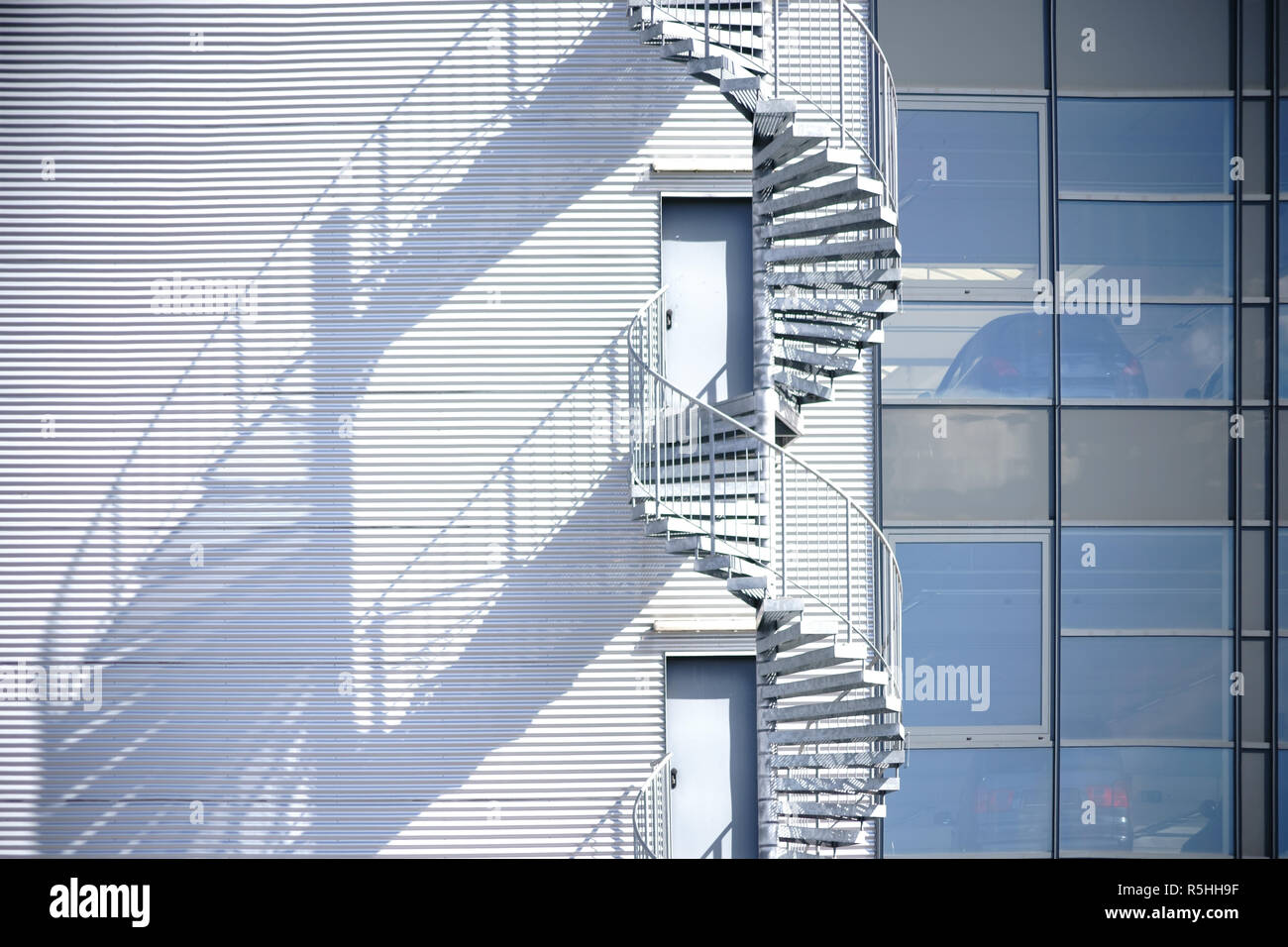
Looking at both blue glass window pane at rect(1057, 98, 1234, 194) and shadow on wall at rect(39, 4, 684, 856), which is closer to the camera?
shadow on wall at rect(39, 4, 684, 856)

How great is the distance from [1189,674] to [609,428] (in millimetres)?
4847

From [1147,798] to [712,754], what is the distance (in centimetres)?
334

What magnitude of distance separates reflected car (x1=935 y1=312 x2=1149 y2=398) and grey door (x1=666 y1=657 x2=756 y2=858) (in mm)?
2901

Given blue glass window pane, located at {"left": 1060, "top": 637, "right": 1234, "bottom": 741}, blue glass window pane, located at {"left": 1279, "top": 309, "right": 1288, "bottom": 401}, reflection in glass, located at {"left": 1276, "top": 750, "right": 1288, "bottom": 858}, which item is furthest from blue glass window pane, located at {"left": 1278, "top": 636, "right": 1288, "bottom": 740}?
blue glass window pane, located at {"left": 1279, "top": 309, "right": 1288, "bottom": 401}

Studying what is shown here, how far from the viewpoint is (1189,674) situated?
7.61 metres

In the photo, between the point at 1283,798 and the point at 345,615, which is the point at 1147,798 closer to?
the point at 1283,798

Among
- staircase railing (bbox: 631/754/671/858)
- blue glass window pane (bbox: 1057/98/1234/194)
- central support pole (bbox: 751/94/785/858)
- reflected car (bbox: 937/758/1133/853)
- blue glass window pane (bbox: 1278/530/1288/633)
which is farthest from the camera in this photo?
blue glass window pane (bbox: 1057/98/1234/194)

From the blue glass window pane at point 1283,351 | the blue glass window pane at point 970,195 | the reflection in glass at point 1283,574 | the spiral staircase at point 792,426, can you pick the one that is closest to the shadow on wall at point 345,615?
the spiral staircase at point 792,426

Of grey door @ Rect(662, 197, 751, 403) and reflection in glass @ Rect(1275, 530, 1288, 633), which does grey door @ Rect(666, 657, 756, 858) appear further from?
reflection in glass @ Rect(1275, 530, 1288, 633)

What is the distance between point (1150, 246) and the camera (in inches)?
307

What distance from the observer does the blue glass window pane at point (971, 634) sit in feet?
24.8

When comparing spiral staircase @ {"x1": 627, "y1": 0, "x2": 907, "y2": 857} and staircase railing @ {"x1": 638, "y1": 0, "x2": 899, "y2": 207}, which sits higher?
staircase railing @ {"x1": 638, "y1": 0, "x2": 899, "y2": 207}

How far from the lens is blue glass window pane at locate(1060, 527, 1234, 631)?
25.0ft

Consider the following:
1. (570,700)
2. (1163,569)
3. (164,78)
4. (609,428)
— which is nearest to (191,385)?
(164,78)
